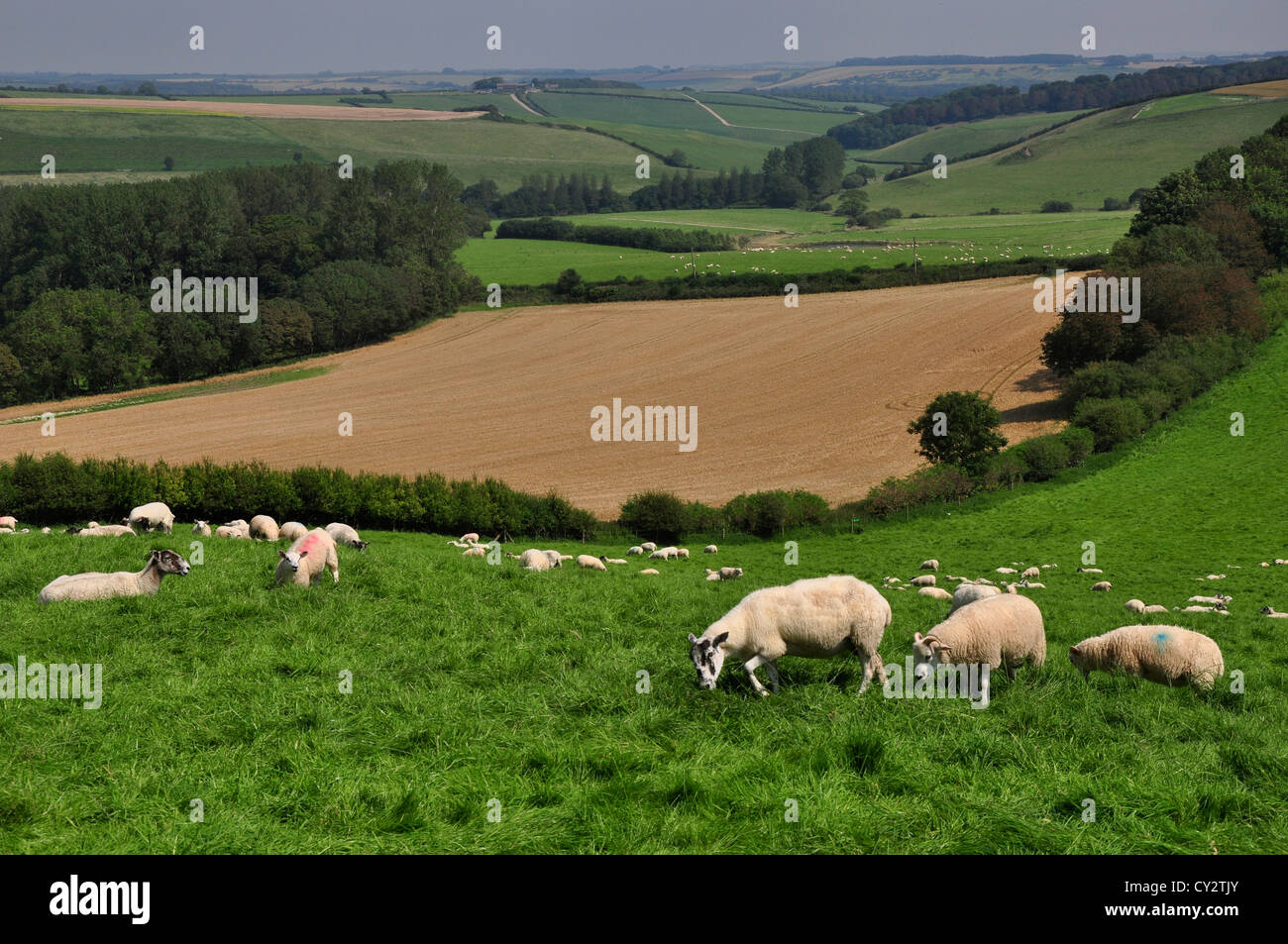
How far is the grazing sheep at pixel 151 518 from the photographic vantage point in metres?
35.2

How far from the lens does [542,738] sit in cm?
1171

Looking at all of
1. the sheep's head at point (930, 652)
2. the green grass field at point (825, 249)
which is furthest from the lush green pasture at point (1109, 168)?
the sheep's head at point (930, 652)

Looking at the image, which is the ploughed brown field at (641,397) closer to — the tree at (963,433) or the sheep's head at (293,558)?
the tree at (963,433)

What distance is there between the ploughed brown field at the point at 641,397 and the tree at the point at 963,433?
4.66 m

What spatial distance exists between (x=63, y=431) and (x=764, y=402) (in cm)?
4757

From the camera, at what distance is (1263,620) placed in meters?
23.6

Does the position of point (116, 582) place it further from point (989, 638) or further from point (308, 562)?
point (989, 638)

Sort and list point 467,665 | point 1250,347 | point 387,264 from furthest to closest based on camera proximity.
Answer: point 387,264 < point 1250,347 < point 467,665

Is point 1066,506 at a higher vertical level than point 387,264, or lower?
lower

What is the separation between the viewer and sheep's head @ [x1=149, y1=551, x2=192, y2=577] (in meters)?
18.0

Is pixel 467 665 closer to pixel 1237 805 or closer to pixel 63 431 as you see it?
pixel 1237 805

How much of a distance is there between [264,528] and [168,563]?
14.6 metres

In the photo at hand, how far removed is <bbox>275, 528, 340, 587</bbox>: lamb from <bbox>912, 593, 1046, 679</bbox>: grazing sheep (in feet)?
33.1

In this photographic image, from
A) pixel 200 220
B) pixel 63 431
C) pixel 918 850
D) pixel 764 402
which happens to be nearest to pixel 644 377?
pixel 764 402
